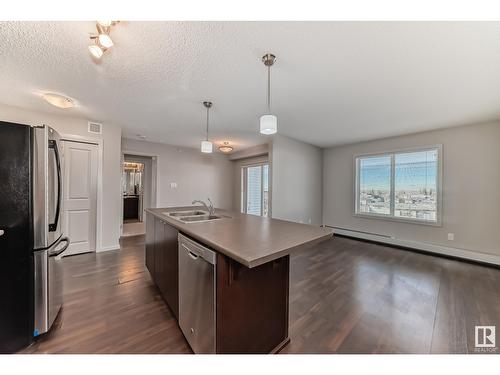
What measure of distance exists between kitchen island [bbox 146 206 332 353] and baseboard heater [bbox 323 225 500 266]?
3.68 m

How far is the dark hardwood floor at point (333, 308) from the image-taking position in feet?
4.91

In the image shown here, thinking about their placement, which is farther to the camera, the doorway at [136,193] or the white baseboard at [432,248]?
the doorway at [136,193]

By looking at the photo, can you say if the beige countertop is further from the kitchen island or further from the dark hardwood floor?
the dark hardwood floor

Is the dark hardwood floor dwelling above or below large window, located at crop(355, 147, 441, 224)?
below

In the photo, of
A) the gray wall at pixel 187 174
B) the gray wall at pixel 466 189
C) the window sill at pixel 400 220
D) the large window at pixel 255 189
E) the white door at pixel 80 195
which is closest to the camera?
the gray wall at pixel 466 189

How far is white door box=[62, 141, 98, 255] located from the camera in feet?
10.6

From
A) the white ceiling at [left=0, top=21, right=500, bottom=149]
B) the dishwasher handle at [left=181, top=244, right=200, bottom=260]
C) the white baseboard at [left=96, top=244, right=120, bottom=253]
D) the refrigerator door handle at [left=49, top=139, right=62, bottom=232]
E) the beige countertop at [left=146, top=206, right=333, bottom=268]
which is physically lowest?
the white baseboard at [left=96, top=244, right=120, bottom=253]

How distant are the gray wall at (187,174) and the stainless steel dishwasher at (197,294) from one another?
3.89 m

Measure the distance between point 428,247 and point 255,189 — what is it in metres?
4.10

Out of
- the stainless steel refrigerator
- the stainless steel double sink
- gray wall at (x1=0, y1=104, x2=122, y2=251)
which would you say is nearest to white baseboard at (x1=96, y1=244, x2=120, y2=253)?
gray wall at (x1=0, y1=104, x2=122, y2=251)

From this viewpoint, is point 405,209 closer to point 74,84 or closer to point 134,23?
point 134,23

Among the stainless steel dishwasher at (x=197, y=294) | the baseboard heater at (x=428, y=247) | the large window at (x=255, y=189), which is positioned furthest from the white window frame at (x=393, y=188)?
the stainless steel dishwasher at (x=197, y=294)

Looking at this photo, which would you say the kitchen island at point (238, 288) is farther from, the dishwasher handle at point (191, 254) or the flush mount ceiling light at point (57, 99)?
the flush mount ceiling light at point (57, 99)
